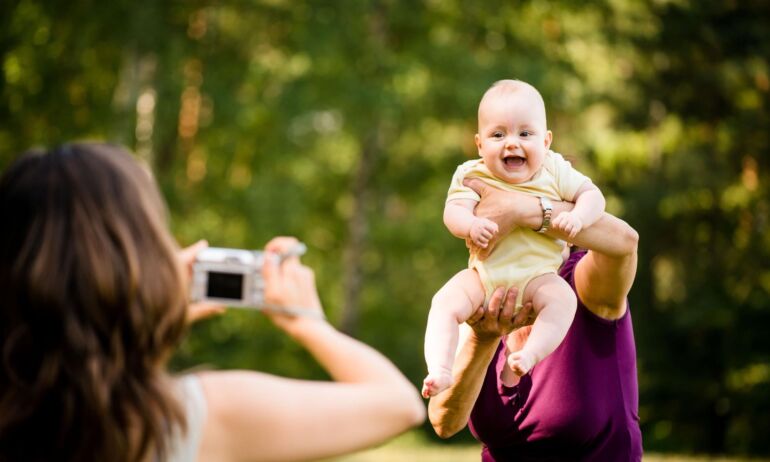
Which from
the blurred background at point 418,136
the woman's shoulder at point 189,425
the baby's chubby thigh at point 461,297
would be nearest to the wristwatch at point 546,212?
the baby's chubby thigh at point 461,297

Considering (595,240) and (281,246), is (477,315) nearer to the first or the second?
(595,240)

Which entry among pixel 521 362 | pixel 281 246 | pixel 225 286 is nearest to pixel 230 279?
pixel 225 286

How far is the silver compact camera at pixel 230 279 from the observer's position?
202 centimetres

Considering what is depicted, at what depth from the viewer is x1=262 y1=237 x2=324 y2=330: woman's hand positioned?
2035 millimetres

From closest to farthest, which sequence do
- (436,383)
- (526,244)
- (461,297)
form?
1. (436,383)
2. (461,297)
3. (526,244)

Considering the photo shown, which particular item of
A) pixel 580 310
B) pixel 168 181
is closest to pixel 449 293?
pixel 580 310

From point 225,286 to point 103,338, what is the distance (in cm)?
27

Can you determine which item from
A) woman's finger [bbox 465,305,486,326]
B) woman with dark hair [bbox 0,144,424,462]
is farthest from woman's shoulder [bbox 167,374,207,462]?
woman's finger [bbox 465,305,486,326]

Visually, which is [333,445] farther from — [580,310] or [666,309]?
[666,309]

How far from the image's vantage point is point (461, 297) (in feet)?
10.5

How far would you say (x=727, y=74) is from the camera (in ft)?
60.8

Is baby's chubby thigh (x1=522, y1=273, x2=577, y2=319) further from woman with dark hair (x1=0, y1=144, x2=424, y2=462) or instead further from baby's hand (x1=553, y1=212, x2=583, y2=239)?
woman with dark hair (x1=0, y1=144, x2=424, y2=462)

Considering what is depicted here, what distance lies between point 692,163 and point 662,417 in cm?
497

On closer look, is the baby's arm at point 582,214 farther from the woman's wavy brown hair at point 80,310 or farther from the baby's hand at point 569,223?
the woman's wavy brown hair at point 80,310
